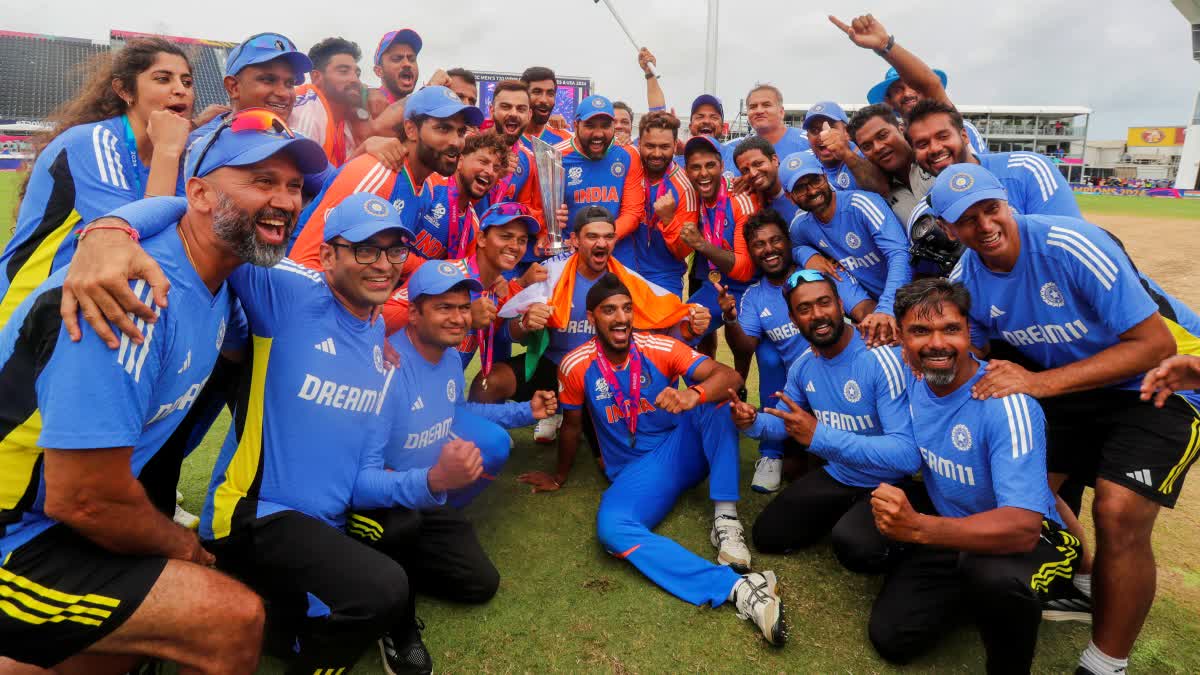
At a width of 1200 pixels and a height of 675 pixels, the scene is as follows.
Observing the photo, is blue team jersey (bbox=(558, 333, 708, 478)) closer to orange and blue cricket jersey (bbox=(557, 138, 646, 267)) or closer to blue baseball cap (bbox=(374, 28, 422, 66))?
orange and blue cricket jersey (bbox=(557, 138, 646, 267))

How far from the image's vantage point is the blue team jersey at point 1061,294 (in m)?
2.96

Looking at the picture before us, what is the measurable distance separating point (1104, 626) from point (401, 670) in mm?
3061

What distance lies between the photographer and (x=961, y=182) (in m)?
Answer: 3.18

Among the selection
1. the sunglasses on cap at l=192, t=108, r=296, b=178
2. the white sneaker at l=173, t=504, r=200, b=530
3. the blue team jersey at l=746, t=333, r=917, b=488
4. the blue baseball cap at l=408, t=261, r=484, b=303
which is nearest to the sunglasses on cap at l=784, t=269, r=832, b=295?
the blue team jersey at l=746, t=333, r=917, b=488

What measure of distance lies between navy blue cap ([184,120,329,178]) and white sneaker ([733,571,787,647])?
2798mm

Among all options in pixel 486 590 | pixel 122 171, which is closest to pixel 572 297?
pixel 486 590

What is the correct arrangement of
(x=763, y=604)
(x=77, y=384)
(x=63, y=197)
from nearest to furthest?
(x=77, y=384) < (x=63, y=197) < (x=763, y=604)

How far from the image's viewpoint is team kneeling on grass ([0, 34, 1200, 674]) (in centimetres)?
205

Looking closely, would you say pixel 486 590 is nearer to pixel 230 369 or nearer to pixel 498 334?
pixel 230 369

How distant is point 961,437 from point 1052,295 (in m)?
0.81

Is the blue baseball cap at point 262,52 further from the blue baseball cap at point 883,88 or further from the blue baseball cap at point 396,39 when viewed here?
the blue baseball cap at point 883,88

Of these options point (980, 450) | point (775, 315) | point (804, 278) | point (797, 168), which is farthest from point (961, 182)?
point (775, 315)

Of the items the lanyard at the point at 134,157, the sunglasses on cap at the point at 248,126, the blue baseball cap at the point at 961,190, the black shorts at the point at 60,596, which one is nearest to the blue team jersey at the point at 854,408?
the blue baseball cap at the point at 961,190

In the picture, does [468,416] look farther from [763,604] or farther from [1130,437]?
[1130,437]
